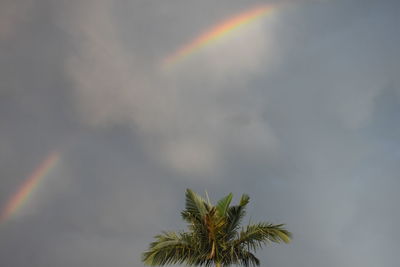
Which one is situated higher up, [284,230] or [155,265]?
[284,230]

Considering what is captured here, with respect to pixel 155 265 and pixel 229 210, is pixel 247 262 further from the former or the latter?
pixel 155 265

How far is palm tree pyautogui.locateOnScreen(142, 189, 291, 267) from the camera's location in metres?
24.3

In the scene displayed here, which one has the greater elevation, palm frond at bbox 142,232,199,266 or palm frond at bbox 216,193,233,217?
palm frond at bbox 216,193,233,217

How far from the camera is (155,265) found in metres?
24.3

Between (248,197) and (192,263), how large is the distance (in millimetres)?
4299

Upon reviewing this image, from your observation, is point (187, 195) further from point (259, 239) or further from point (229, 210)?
point (259, 239)

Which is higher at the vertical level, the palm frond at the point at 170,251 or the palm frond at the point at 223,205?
the palm frond at the point at 223,205

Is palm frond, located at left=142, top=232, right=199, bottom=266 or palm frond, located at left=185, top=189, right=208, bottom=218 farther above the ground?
palm frond, located at left=185, top=189, right=208, bottom=218

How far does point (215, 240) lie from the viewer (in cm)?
2430

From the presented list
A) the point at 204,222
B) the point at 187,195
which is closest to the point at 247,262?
the point at 204,222

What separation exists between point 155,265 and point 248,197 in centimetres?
570

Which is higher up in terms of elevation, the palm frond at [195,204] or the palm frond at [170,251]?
the palm frond at [195,204]

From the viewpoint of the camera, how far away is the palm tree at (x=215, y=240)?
2428cm

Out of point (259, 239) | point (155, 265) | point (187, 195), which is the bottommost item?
point (155, 265)
